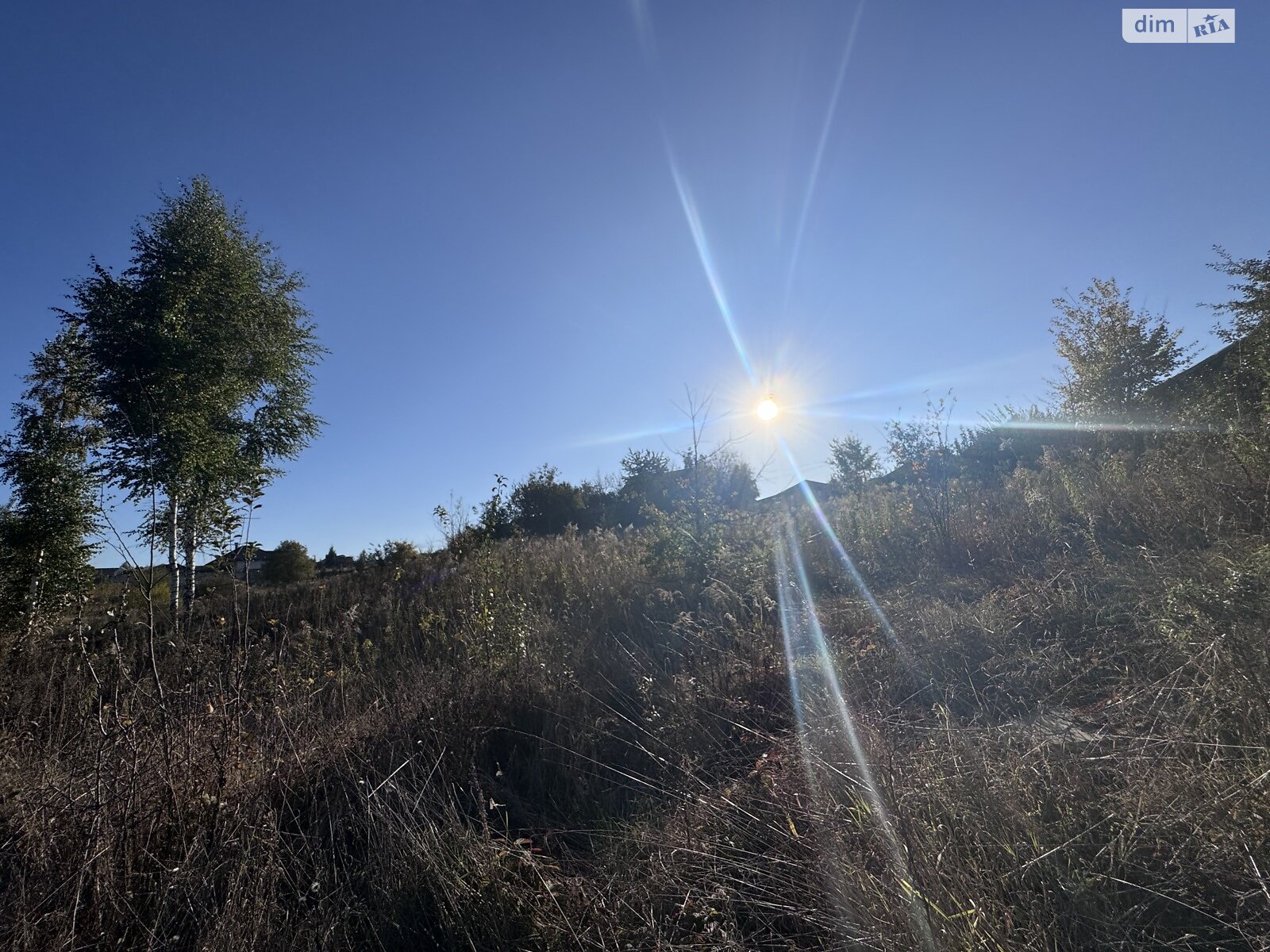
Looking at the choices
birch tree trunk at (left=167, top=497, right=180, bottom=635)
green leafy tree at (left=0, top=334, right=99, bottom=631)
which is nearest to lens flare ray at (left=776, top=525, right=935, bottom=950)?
birch tree trunk at (left=167, top=497, right=180, bottom=635)

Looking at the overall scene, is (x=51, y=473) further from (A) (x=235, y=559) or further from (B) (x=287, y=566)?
(A) (x=235, y=559)

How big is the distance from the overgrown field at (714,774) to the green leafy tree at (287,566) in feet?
42.6

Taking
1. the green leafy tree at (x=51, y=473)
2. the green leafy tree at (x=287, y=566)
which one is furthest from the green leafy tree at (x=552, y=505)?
the green leafy tree at (x=51, y=473)

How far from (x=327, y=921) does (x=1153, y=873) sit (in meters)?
2.24

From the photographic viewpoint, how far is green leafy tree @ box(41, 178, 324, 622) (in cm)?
895

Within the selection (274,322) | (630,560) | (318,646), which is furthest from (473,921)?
(274,322)

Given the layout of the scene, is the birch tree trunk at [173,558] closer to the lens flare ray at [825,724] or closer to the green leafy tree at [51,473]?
the green leafy tree at [51,473]

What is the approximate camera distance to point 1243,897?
3.58ft

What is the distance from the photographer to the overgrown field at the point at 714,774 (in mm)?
1319

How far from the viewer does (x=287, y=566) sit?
52.1 ft

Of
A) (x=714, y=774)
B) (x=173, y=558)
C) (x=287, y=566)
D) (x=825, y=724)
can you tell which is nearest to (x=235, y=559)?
(x=714, y=774)

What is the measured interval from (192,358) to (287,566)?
8.29 meters

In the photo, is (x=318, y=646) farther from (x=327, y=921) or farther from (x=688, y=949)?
(x=688, y=949)

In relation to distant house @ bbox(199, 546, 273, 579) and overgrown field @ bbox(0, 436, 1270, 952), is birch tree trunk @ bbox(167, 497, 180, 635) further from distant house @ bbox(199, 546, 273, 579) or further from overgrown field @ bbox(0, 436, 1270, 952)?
distant house @ bbox(199, 546, 273, 579)
